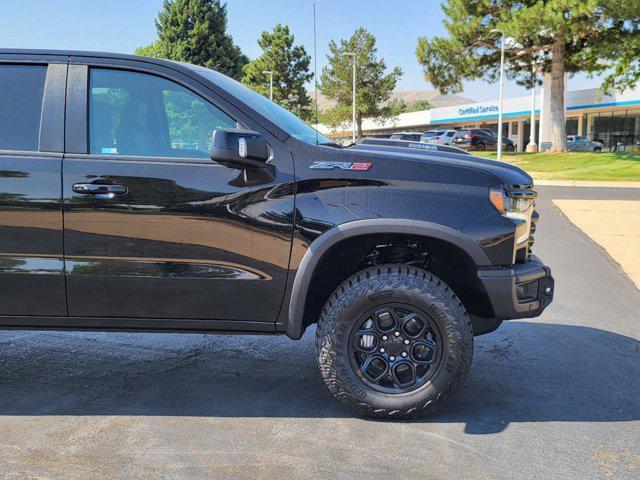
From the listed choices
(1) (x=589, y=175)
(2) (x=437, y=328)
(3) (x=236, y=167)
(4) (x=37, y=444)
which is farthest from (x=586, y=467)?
(1) (x=589, y=175)

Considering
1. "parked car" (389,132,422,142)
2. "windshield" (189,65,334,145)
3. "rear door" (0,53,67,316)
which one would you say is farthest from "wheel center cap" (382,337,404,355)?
"parked car" (389,132,422,142)

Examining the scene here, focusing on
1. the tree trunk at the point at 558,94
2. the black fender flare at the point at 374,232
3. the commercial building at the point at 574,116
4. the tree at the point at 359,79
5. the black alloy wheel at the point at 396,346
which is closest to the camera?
the black fender flare at the point at 374,232

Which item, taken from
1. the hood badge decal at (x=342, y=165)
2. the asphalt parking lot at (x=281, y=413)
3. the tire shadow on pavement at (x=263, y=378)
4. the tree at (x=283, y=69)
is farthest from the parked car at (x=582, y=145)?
the hood badge decal at (x=342, y=165)

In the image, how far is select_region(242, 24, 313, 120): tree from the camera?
5759 centimetres

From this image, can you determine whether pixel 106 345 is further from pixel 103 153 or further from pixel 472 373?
pixel 472 373

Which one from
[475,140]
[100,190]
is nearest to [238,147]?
[100,190]

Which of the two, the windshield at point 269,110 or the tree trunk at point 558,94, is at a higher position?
the tree trunk at point 558,94

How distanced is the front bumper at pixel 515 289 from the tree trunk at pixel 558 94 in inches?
1146

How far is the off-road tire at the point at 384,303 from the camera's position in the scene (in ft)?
11.0

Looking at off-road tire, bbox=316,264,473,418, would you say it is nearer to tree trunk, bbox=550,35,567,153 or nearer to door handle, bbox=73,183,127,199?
door handle, bbox=73,183,127,199

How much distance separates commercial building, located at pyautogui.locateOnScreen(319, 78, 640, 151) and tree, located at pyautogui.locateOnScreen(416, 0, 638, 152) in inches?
171

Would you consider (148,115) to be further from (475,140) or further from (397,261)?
(475,140)

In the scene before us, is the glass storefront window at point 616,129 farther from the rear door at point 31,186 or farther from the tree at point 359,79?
the rear door at point 31,186

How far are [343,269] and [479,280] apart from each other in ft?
2.61
